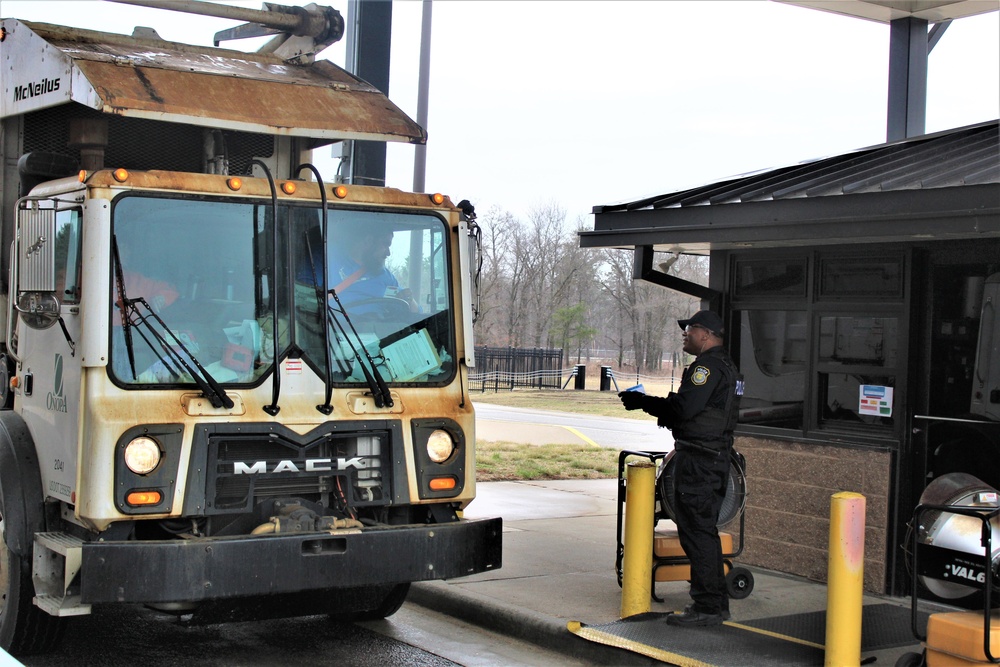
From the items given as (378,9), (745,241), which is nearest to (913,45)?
(745,241)

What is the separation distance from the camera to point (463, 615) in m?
7.70

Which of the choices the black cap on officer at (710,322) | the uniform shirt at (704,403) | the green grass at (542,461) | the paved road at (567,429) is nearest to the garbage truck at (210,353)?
the uniform shirt at (704,403)

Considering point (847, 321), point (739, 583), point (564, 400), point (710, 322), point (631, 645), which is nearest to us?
point (631, 645)

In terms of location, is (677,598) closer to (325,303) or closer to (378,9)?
(325,303)

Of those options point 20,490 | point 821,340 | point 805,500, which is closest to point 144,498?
Answer: point 20,490

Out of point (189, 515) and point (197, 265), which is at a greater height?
point (197, 265)

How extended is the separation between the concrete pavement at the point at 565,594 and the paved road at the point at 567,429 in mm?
9278

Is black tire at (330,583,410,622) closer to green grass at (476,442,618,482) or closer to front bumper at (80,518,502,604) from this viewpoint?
front bumper at (80,518,502,604)

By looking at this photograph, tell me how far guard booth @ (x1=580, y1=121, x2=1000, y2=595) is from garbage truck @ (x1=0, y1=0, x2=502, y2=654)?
2.14 m

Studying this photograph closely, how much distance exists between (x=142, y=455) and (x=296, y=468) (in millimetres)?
793

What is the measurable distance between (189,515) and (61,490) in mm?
721

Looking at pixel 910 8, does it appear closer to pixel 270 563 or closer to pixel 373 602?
pixel 373 602

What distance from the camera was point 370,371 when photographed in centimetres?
639

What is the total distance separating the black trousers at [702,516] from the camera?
6.69m
